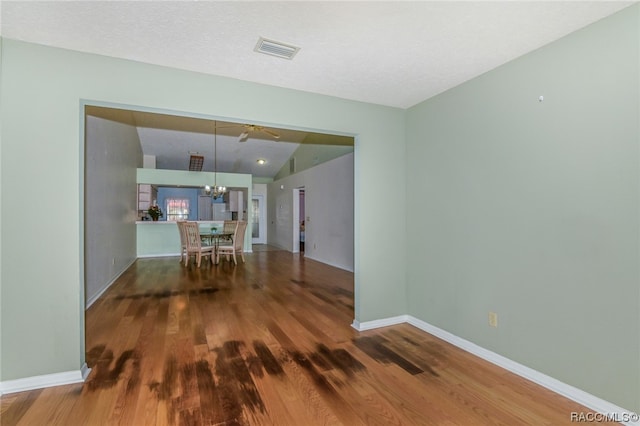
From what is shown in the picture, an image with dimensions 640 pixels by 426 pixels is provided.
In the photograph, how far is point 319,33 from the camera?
1.97m

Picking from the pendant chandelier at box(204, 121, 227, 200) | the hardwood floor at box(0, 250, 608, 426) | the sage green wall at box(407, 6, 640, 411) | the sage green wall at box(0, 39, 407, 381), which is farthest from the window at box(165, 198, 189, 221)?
the sage green wall at box(407, 6, 640, 411)

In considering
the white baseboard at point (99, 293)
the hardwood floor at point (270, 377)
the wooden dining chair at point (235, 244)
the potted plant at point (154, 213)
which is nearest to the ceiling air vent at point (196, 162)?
the potted plant at point (154, 213)

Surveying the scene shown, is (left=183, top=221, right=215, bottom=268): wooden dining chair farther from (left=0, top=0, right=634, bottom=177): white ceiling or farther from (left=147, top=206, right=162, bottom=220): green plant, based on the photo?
(left=0, top=0, right=634, bottom=177): white ceiling

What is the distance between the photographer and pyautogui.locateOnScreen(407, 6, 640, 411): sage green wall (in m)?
1.75

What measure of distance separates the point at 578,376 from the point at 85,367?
3.46 metres

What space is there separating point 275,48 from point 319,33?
36cm

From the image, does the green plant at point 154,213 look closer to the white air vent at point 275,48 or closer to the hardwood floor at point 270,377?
the hardwood floor at point 270,377

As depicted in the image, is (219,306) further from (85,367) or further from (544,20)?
(544,20)

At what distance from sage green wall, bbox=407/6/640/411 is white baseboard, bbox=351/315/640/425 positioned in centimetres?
5

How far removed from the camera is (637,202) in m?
1.68

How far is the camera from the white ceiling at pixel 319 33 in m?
1.71

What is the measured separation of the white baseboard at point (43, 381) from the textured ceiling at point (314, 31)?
7.62 ft

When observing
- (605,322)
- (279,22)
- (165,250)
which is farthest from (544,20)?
(165,250)

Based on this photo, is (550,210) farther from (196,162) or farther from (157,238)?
(196,162)
